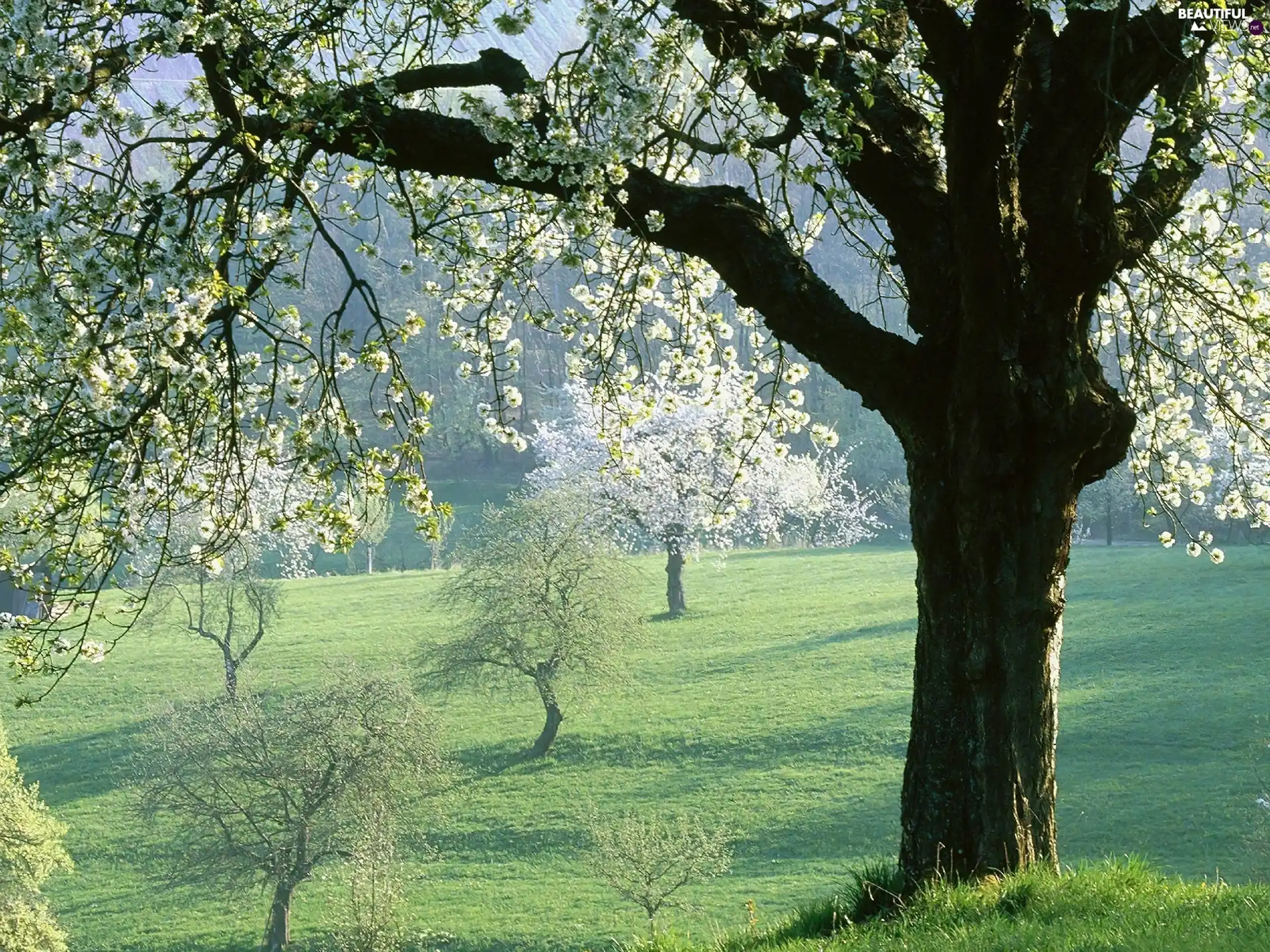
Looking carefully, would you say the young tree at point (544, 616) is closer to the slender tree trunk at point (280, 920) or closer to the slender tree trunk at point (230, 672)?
the slender tree trunk at point (230, 672)

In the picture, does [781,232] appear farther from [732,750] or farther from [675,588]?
[675,588]

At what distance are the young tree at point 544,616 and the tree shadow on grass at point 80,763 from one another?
951cm

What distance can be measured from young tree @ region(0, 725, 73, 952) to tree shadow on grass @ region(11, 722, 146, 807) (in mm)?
6623

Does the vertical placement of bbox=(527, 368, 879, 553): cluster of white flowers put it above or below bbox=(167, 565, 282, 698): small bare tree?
above

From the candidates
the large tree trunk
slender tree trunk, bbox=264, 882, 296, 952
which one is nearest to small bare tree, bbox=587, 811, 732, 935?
slender tree trunk, bbox=264, 882, 296, 952

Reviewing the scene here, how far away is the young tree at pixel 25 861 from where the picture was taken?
26062mm

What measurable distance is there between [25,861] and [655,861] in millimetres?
14141

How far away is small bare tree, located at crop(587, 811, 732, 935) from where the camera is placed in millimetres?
26797

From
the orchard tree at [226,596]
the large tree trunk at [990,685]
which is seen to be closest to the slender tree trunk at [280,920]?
the orchard tree at [226,596]

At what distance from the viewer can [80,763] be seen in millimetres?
36969

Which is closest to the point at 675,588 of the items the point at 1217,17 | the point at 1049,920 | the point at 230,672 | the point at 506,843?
the point at 230,672

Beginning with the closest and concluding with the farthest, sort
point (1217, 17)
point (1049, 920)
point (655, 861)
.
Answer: point (1049, 920) < point (1217, 17) < point (655, 861)

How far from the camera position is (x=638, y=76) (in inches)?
255

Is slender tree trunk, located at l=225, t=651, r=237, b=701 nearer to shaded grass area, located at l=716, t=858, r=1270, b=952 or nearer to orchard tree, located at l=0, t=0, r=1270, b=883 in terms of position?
orchard tree, located at l=0, t=0, r=1270, b=883
